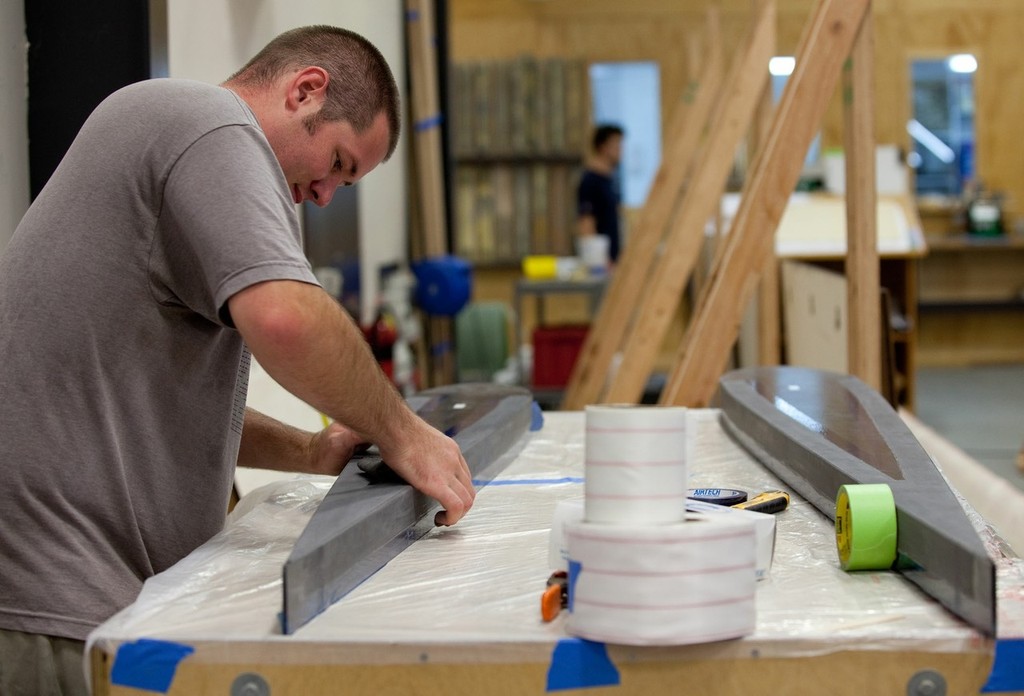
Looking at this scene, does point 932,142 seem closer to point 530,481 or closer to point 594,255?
point 594,255

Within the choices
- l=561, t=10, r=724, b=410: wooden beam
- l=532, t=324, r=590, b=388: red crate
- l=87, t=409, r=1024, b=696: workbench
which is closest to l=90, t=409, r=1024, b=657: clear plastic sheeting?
l=87, t=409, r=1024, b=696: workbench

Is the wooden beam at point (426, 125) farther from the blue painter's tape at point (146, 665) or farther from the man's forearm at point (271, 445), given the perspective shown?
the blue painter's tape at point (146, 665)

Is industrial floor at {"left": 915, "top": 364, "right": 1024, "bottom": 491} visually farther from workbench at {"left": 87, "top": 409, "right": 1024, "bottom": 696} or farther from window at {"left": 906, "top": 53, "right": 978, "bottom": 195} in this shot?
workbench at {"left": 87, "top": 409, "right": 1024, "bottom": 696}

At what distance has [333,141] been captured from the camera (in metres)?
1.72

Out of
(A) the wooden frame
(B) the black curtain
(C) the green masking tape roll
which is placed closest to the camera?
(C) the green masking tape roll

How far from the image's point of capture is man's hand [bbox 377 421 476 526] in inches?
60.6

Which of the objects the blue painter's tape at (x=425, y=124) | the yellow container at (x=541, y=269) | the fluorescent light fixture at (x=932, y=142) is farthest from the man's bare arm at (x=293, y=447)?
the fluorescent light fixture at (x=932, y=142)

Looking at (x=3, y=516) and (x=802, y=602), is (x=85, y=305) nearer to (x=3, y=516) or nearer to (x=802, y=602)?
(x=3, y=516)

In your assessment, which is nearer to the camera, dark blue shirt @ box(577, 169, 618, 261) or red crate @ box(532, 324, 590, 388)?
red crate @ box(532, 324, 590, 388)

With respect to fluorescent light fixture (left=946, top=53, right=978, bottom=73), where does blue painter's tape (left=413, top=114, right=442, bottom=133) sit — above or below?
below

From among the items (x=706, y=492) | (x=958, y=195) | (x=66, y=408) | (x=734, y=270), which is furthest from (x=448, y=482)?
(x=958, y=195)

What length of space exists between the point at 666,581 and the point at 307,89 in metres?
0.96

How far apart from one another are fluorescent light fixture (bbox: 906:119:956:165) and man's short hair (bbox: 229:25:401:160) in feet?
28.3

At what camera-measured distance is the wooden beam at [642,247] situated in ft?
16.6
